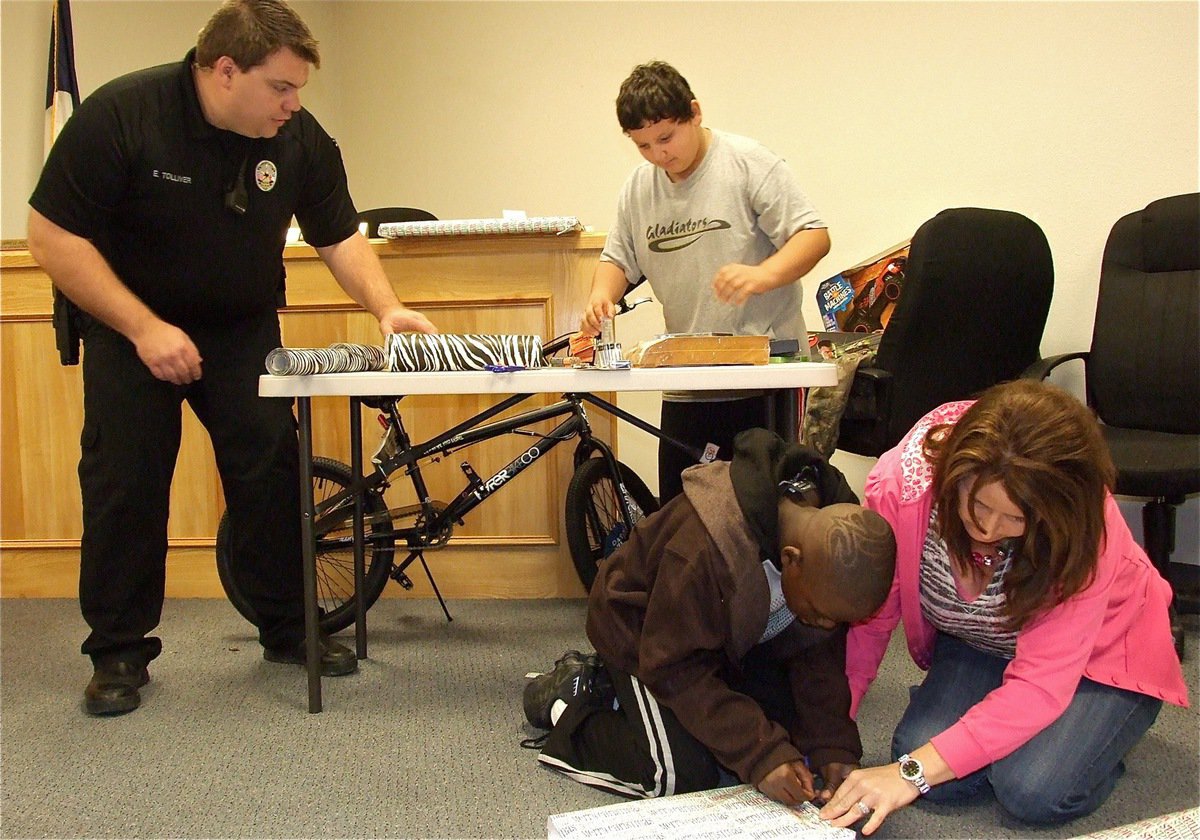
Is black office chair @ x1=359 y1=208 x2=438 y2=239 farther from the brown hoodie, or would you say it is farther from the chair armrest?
the brown hoodie

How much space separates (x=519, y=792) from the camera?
146 cm

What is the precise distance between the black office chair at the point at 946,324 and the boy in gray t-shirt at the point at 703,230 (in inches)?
11.2

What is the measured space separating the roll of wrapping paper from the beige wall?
1.87 m

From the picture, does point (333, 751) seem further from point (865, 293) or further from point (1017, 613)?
point (865, 293)

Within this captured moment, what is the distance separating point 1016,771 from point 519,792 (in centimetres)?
74

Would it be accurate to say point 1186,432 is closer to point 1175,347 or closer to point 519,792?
point 1175,347

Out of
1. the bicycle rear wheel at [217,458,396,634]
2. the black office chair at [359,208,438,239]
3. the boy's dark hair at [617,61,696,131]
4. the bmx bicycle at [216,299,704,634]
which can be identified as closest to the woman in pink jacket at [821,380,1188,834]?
the bmx bicycle at [216,299,704,634]

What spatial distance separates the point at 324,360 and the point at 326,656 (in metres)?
0.71

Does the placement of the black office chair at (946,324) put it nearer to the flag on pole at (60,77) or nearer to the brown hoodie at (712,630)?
the brown hoodie at (712,630)

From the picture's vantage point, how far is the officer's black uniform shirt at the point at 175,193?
1699 mm

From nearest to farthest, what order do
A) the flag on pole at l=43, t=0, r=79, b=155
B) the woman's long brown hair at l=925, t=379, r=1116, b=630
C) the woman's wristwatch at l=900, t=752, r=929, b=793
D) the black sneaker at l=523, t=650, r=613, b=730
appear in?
the woman's long brown hair at l=925, t=379, r=1116, b=630, the woman's wristwatch at l=900, t=752, r=929, b=793, the black sneaker at l=523, t=650, r=613, b=730, the flag on pole at l=43, t=0, r=79, b=155

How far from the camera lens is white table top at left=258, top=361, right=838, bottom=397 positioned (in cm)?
164

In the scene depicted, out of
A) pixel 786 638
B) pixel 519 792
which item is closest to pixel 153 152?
pixel 519 792

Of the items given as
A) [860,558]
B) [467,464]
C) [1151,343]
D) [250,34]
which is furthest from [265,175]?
[1151,343]
